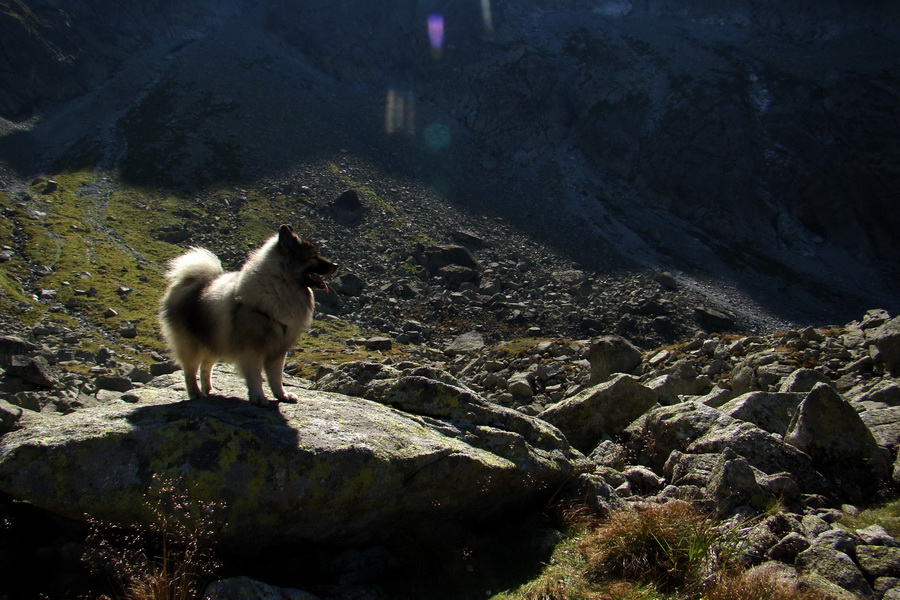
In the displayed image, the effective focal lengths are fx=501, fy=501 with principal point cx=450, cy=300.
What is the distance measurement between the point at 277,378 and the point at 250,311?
104 centimetres

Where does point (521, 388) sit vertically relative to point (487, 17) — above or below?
below

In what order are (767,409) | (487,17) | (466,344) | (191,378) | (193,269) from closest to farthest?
(191,378), (193,269), (767,409), (466,344), (487,17)

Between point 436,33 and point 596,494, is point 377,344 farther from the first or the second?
point 436,33

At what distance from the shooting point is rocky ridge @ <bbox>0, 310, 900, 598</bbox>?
15.5 ft

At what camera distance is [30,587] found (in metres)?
4.23

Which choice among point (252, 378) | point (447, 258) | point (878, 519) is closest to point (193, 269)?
point (252, 378)

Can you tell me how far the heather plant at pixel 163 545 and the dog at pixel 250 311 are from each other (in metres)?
1.98

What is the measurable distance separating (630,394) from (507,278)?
39.7 meters

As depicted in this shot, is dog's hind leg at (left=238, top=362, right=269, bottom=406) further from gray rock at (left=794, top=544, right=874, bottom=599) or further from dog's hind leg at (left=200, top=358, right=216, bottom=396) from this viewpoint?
gray rock at (left=794, top=544, right=874, bottom=599)

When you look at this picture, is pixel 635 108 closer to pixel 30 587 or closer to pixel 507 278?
pixel 507 278

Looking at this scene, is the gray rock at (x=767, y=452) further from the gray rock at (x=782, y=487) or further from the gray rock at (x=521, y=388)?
the gray rock at (x=521, y=388)

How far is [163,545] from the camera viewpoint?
173 inches

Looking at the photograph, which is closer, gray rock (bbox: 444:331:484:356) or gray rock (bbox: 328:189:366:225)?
gray rock (bbox: 444:331:484:356)

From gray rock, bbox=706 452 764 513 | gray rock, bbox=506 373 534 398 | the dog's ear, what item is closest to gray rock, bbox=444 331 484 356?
gray rock, bbox=506 373 534 398
